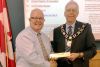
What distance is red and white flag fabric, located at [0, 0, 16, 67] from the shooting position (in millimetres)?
3441

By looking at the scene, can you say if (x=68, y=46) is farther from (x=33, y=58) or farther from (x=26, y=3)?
(x=26, y=3)

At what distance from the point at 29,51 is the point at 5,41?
3.42 ft

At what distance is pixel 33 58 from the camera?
250cm

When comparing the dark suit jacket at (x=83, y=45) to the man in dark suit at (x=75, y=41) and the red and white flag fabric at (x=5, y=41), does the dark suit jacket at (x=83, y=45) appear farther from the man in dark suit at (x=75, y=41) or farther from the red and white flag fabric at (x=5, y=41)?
the red and white flag fabric at (x=5, y=41)

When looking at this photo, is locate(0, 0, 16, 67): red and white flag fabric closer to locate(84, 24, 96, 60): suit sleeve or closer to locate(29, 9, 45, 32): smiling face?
locate(29, 9, 45, 32): smiling face

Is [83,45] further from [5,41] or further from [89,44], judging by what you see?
[5,41]

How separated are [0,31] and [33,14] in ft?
3.30

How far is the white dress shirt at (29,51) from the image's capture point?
2.51 m

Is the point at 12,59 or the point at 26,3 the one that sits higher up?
the point at 26,3

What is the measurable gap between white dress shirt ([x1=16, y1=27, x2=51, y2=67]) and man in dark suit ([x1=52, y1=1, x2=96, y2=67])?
1.15ft

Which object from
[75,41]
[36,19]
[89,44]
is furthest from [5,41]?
[89,44]

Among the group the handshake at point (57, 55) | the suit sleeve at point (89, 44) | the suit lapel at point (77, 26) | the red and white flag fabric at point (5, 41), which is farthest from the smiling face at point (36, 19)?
the red and white flag fabric at point (5, 41)

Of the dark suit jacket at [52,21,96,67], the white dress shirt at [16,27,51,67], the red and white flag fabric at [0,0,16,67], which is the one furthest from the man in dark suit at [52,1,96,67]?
the red and white flag fabric at [0,0,16,67]

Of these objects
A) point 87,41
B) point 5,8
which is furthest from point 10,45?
point 87,41
